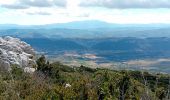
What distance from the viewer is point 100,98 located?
35.3m

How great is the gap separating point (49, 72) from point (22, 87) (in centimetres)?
3772

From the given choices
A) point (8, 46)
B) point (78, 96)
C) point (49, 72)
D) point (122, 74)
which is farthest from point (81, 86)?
point (8, 46)

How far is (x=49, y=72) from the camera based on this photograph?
Result: 88.7m

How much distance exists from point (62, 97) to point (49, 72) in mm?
54959

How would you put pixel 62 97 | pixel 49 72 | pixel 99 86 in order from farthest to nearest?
pixel 49 72 < pixel 99 86 < pixel 62 97

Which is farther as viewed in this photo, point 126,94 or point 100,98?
point 126,94

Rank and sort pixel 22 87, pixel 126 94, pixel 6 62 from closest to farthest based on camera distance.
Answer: pixel 126 94
pixel 22 87
pixel 6 62

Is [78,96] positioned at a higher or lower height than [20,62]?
higher

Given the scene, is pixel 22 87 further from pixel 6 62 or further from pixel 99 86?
pixel 6 62

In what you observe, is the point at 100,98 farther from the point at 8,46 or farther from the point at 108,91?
the point at 8,46

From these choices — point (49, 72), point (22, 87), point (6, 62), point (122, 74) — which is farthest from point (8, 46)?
point (122, 74)

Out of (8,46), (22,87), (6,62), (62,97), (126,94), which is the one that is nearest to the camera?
(62,97)

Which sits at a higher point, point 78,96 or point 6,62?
point 78,96

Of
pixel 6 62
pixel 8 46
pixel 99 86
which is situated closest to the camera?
pixel 99 86
